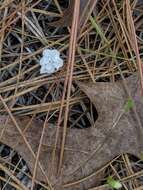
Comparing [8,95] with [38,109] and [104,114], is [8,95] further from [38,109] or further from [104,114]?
[104,114]

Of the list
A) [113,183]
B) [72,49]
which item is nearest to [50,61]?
[72,49]

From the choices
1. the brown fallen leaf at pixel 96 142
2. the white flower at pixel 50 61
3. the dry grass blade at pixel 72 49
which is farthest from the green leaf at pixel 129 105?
the white flower at pixel 50 61

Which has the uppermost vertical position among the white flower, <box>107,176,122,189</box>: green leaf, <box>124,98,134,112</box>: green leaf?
the white flower

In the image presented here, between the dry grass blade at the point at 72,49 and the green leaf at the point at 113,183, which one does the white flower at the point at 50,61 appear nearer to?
the dry grass blade at the point at 72,49

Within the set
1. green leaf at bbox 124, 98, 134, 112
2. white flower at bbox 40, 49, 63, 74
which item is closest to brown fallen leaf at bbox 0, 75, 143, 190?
green leaf at bbox 124, 98, 134, 112

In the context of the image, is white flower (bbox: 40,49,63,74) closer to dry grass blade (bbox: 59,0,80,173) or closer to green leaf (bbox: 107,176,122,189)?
dry grass blade (bbox: 59,0,80,173)

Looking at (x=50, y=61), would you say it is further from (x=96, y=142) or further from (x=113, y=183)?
(x=113, y=183)

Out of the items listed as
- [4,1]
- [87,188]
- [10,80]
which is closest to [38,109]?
[10,80]
